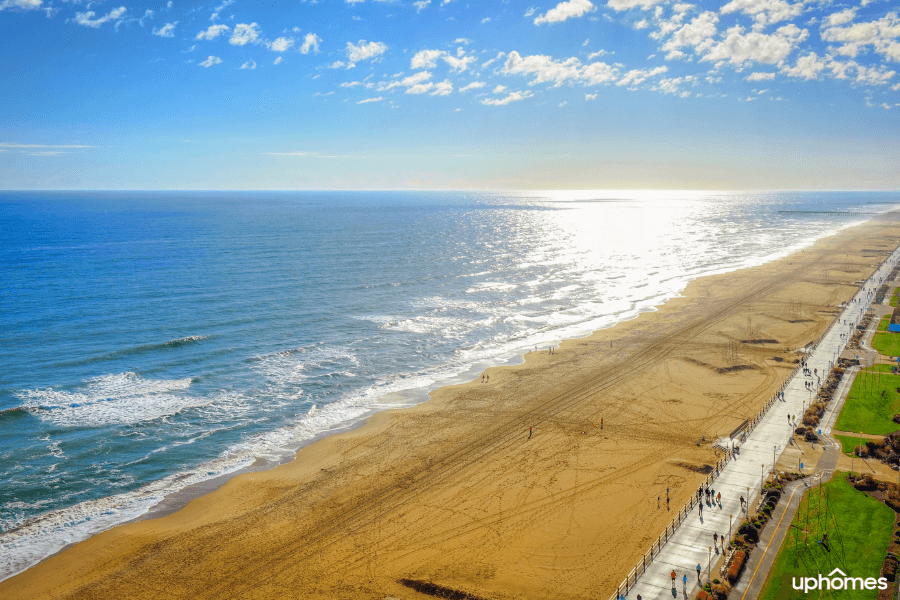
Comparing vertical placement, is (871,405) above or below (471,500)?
above

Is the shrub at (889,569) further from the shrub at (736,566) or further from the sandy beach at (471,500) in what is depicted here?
the sandy beach at (471,500)

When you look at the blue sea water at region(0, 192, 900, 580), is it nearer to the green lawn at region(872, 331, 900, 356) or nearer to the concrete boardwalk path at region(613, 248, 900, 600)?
the concrete boardwalk path at region(613, 248, 900, 600)

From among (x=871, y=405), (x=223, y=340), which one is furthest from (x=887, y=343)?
(x=223, y=340)

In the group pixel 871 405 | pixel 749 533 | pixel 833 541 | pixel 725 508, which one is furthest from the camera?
pixel 871 405

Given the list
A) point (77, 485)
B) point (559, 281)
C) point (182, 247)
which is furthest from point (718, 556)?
point (182, 247)

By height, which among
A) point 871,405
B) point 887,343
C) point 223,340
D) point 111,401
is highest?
point 887,343

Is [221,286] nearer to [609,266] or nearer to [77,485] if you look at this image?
[77,485]

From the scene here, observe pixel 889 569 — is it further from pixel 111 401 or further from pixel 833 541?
pixel 111 401

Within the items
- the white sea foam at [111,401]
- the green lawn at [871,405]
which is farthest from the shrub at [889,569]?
the white sea foam at [111,401]
